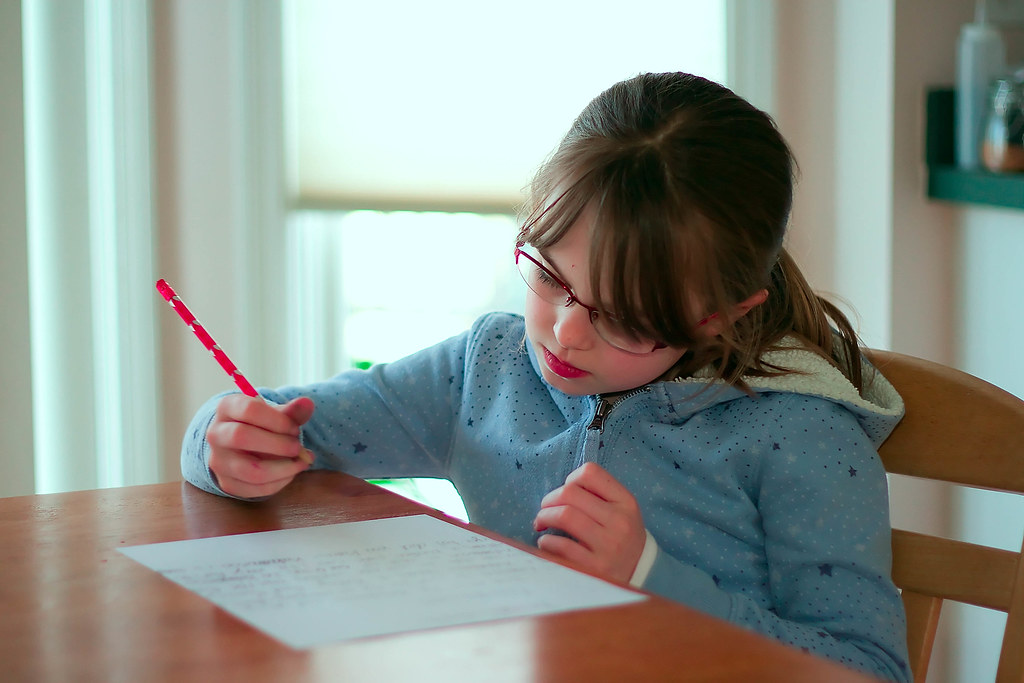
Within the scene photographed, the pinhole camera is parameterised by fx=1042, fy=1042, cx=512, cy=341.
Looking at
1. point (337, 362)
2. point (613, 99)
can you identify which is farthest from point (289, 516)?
point (337, 362)

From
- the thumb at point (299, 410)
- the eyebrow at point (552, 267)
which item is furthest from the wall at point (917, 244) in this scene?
the thumb at point (299, 410)

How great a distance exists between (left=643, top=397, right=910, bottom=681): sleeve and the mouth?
165 mm

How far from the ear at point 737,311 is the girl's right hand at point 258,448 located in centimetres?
32

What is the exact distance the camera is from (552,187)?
87 cm

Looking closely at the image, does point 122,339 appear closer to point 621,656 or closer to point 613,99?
point 613,99

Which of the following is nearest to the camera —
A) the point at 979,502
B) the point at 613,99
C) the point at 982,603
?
the point at 982,603

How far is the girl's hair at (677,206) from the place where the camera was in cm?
79

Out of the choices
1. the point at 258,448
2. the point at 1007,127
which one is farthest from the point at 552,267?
the point at 1007,127

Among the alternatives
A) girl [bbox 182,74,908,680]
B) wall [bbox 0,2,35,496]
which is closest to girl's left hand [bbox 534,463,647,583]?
girl [bbox 182,74,908,680]

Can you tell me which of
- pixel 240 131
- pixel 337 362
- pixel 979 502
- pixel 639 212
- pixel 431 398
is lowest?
pixel 979 502

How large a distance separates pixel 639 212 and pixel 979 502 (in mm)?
1095

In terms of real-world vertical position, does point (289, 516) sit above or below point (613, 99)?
below

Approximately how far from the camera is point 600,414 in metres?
0.91

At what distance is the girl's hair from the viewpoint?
31.0 inches
